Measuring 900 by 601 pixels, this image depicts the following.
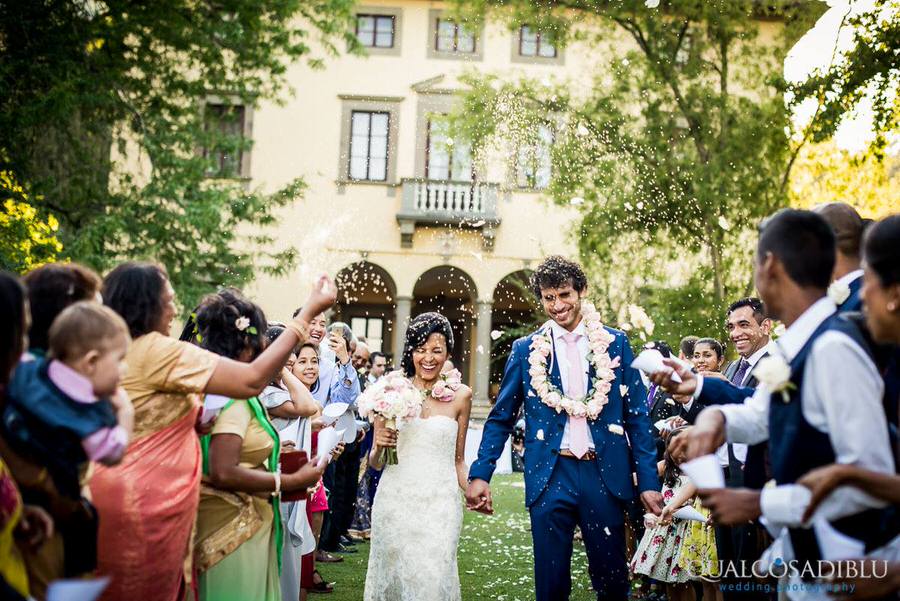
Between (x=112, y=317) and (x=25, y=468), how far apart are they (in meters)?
0.53

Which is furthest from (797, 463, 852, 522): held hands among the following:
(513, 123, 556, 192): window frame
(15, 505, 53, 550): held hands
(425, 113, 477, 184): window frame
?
(425, 113, 477, 184): window frame

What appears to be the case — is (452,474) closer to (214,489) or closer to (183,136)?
(214,489)

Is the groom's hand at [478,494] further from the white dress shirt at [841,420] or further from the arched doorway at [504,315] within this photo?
the arched doorway at [504,315]

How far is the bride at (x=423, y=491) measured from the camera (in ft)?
20.1

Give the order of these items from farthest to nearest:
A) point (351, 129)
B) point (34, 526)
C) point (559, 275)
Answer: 1. point (351, 129)
2. point (559, 275)
3. point (34, 526)

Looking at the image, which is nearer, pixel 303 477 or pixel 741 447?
pixel 303 477

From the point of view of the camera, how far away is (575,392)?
5.93 m

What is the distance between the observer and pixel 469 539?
12.1 meters

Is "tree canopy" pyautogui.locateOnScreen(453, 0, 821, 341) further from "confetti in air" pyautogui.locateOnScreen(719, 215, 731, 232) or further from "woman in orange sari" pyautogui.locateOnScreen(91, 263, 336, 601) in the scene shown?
"woman in orange sari" pyautogui.locateOnScreen(91, 263, 336, 601)

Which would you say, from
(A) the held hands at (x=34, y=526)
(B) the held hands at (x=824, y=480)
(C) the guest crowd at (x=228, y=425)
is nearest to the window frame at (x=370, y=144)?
(C) the guest crowd at (x=228, y=425)

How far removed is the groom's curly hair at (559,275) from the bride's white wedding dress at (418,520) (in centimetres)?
122

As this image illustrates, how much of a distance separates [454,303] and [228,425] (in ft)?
94.1

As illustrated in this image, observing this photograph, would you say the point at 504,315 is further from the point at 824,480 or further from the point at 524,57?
the point at 824,480

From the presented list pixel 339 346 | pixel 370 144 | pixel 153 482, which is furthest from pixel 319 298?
pixel 370 144
